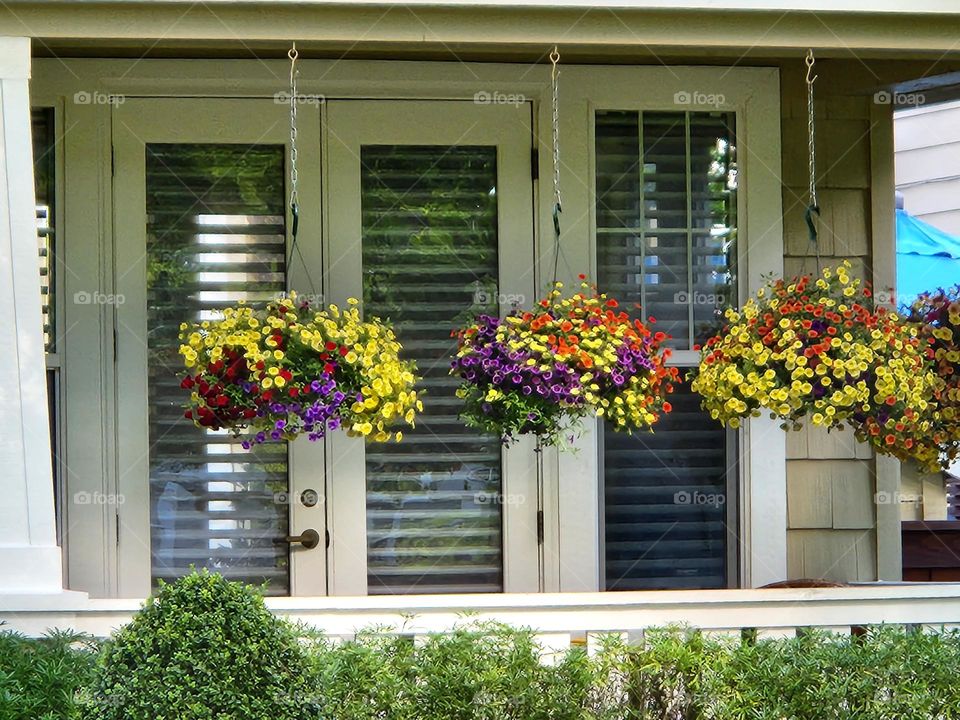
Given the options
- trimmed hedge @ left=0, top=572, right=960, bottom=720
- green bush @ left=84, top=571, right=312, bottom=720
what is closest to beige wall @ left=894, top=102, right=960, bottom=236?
trimmed hedge @ left=0, top=572, right=960, bottom=720

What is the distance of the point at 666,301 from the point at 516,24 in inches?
60.5

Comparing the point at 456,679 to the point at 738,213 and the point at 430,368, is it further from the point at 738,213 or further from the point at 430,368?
the point at 738,213

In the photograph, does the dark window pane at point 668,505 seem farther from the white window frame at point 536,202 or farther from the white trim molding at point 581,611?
the white trim molding at point 581,611

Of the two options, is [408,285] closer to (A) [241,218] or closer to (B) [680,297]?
(A) [241,218]

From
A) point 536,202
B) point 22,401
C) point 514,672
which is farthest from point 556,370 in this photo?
point 22,401

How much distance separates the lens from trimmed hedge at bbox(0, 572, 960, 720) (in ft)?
10.4

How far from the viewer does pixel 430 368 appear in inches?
199

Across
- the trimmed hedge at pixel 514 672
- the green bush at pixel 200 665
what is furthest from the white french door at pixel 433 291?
the green bush at pixel 200 665

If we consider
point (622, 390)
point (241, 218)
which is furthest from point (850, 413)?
point (241, 218)

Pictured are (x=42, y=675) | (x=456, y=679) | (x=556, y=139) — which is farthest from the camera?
(x=556, y=139)

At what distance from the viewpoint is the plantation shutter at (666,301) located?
16.8 ft

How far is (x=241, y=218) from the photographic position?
5.00 m

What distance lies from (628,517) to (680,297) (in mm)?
951

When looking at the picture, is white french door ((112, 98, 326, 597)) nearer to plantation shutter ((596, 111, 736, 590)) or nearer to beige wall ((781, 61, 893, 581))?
plantation shutter ((596, 111, 736, 590))
